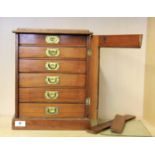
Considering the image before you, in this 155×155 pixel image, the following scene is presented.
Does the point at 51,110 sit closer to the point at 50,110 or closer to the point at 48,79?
the point at 50,110

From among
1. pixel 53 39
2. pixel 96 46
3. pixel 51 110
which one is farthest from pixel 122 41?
pixel 51 110

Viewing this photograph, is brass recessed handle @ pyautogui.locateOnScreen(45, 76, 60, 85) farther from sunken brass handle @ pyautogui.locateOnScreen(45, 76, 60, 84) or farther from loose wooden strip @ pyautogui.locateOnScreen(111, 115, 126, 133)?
loose wooden strip @ pyautogui.locateOnScreen(111, 115, 126, 133)

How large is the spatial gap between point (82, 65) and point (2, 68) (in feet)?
1.43

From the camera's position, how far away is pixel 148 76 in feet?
3.98

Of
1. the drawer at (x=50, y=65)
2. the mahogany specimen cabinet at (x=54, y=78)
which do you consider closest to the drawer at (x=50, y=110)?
the mahogany specimen cabinet at (x=54, y=78)

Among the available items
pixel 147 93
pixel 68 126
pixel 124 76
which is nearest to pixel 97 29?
pixel 124 76

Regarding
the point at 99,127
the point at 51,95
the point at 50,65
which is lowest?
the point at 99,127

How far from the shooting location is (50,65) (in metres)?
0.98

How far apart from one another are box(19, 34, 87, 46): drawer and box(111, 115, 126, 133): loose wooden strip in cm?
35

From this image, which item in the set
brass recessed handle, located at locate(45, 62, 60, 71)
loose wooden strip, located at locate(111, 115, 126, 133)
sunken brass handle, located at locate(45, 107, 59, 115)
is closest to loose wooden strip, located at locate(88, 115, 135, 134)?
loose wooden strip, located at locate(111, 115, 126, 133)

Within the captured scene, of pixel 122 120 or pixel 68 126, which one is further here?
pixel 122 120

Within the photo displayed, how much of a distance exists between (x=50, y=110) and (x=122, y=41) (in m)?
0.37

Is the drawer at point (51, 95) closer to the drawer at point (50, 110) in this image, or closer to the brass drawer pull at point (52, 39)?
the drawer at point (50, 110)

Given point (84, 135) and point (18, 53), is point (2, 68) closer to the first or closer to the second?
point (18, 53)
